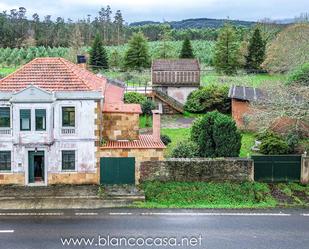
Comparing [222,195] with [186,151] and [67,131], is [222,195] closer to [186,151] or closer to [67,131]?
[186,151]

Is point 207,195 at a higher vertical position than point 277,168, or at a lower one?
lower

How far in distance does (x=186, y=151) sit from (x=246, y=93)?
1689cm

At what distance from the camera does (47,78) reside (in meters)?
29.6

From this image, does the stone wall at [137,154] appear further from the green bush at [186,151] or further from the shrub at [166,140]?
the shrub at [166,140]

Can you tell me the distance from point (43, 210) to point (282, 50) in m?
47.1

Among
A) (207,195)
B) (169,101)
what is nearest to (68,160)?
(207,195)

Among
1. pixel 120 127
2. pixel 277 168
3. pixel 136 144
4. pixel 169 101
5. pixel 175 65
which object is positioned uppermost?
pixel 175 65

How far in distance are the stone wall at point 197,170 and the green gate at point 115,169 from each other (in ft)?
2.74

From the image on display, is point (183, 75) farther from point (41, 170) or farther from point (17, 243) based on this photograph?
point (17, 243)

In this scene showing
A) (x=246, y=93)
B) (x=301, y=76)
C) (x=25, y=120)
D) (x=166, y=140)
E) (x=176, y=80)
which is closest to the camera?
(x=25, y=120)

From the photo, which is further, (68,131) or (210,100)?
(210,100)

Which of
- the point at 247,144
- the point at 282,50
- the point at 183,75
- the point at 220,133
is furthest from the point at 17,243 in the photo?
the point at 282,50

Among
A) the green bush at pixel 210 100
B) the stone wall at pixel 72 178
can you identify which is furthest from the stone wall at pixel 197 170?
the green bush at pixel 210 100

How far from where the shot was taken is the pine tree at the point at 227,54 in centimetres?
7819
